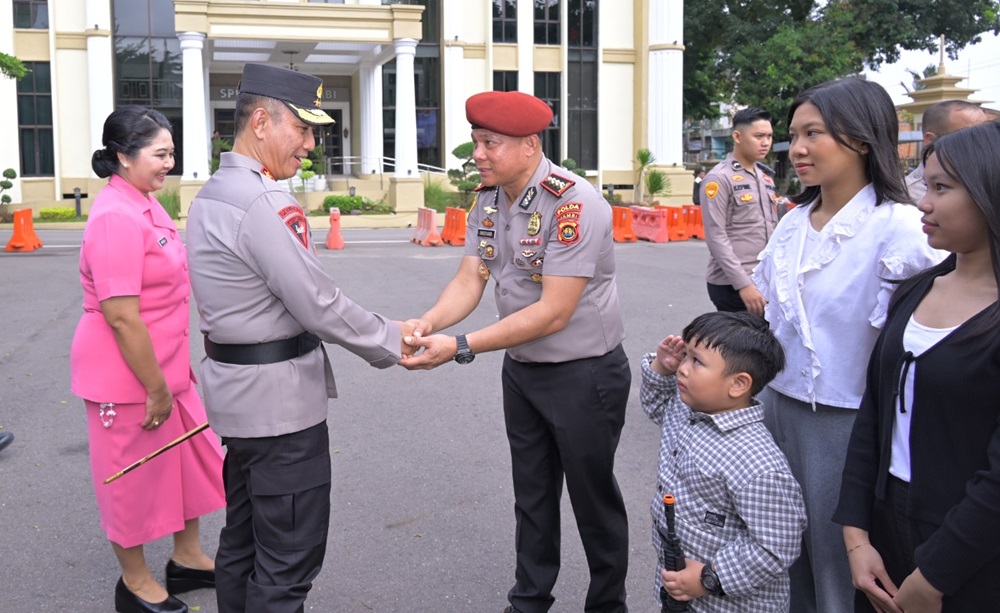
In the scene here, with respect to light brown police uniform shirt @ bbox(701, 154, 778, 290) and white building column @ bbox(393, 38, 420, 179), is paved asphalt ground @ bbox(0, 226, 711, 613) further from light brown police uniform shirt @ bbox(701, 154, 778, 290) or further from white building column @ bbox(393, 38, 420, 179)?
white building column @ bbox(393, 38, 420, 179)

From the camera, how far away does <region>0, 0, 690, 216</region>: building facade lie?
91.4 ft

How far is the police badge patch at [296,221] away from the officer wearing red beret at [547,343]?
677mm

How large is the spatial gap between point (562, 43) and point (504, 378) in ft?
106

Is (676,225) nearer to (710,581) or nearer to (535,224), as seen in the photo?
(535,224)

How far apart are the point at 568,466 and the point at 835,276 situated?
52.8 inches

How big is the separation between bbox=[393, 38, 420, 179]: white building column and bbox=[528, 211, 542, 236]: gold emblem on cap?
2521cm

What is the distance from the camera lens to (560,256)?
3564 millimetres

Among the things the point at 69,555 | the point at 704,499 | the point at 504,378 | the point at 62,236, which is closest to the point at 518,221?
the point at 504,378

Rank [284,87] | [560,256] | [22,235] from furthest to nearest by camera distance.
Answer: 1. [22,235]
2. [560,256]
3. [284,87]

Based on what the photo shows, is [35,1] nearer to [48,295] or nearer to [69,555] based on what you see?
[48,295]

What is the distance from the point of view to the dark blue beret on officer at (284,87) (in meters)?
3.27

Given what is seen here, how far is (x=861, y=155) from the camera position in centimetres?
293

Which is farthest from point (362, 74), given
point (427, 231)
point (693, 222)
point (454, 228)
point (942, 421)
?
point (942, 421)

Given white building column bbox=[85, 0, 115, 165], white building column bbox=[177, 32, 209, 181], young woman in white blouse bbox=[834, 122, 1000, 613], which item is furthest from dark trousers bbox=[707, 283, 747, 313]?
white building column bbox=[85, 0, 115, 165]
